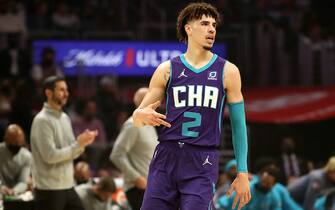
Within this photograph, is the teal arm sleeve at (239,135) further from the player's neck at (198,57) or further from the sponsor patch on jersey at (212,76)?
the player's neck at (198,57)

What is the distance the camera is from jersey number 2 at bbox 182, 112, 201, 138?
566cm

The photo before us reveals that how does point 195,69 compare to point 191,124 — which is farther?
point 195,69

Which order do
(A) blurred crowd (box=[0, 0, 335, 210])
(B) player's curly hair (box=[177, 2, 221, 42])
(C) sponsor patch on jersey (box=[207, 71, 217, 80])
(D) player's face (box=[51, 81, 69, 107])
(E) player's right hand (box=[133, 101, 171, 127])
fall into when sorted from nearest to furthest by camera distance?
(E) player's right hand (box=[133, 101, 171, 127]) → (C) sponsor patch on jersey (box=[207, 71, 217, 80]) → (B) player's curly hair (box=[177, 2, 221, 42]) → (D) player's face (box=[51, 81, 69, 107]) → (A) blurred crowd (box=[0, 0, 335, 210])

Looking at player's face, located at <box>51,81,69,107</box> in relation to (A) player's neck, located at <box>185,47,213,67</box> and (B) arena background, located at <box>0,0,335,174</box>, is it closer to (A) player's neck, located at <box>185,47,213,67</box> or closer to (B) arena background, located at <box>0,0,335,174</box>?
(A) player's neck, located at <box>185,47,213,67</box>

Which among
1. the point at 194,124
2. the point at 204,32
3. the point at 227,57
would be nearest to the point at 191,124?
the point at 194,124

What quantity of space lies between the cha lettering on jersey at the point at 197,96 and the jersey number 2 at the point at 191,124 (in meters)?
0.06

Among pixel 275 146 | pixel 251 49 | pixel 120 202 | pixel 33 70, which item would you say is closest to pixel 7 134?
pixel 120 202

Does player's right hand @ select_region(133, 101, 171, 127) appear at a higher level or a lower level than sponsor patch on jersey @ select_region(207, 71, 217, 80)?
lower

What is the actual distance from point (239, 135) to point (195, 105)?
38cm

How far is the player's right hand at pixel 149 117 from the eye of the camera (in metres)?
5.38

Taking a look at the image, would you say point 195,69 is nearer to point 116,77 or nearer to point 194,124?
point 194,124

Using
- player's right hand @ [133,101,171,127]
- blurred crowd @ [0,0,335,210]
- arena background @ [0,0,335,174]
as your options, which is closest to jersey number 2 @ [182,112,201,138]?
player's right hand @ [133,101,171,127]

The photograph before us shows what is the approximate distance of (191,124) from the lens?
567 cm

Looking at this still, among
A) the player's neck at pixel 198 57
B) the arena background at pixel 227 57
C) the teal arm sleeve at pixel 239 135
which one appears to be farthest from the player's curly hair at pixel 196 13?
the arena background at pixel 227 57
